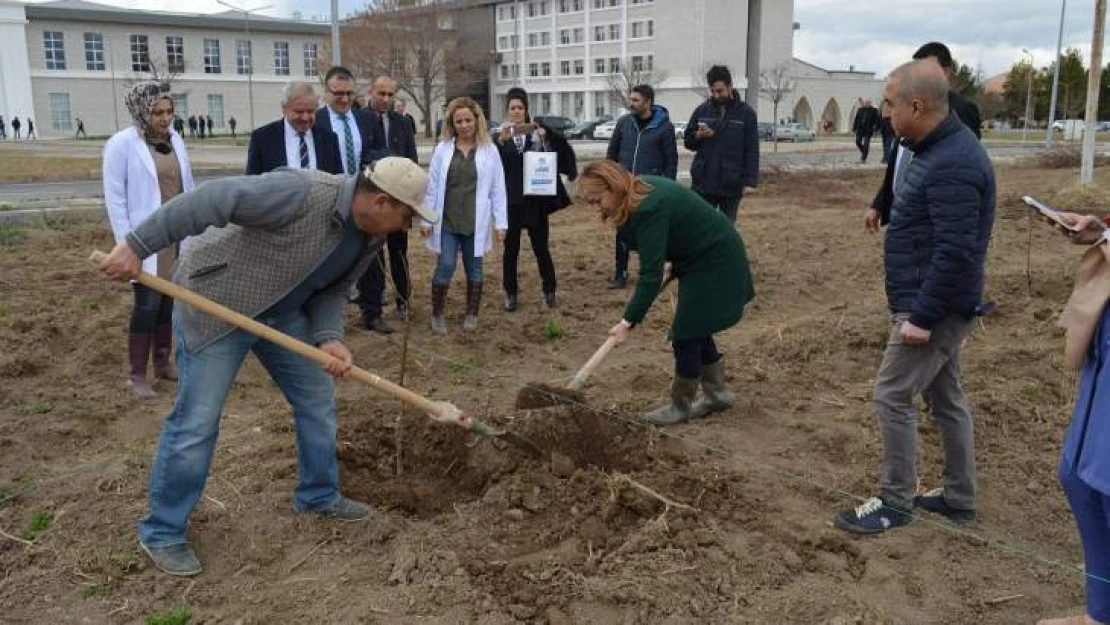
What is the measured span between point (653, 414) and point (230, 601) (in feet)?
8.62

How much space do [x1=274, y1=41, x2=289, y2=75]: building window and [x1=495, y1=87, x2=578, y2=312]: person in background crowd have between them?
64.1 meters

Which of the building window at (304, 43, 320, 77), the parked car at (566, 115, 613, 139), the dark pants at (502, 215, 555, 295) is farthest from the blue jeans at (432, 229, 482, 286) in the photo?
the building window at (304, 43, 320, 77)

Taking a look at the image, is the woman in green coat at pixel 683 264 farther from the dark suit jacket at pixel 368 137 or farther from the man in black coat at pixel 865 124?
the man in black coat at pixel 865 124

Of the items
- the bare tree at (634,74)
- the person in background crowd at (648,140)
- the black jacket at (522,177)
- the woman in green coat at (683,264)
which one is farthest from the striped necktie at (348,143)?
the bare tree at (634,74)

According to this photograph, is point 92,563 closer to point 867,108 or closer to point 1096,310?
point 1096,310

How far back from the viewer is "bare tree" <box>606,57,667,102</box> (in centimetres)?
6019

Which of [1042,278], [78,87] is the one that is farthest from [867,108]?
[78,87]

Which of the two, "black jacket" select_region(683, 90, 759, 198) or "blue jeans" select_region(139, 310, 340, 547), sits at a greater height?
A: "black jacket" select_region(683, 90, 759, 198)

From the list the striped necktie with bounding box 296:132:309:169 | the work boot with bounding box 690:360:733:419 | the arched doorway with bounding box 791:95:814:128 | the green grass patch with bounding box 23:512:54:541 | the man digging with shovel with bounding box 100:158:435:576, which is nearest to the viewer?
the man digging with shovel with bounding box 100:158:435:576

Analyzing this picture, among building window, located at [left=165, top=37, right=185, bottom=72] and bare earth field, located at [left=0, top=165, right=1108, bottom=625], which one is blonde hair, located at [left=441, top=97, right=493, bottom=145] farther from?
building window, located at [left=165, top=37, right=185, bottom=72]

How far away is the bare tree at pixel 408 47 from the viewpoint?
159 feet

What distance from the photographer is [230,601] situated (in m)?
3.50

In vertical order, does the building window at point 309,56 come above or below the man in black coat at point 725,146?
above

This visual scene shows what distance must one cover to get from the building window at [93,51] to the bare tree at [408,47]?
18518 millimetres
